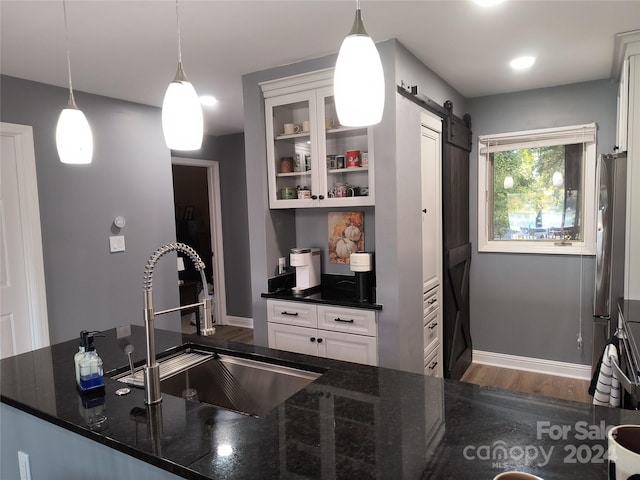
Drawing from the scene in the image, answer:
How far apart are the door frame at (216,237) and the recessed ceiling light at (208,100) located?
1.33 m

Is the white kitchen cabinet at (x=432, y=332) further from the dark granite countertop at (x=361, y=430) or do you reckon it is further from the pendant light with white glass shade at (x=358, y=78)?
the pendant light with white glass shade at (x=358, y=78)

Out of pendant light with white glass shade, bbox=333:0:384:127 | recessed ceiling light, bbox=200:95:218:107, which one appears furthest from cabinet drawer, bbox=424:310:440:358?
recessed ceiling light, bbox=200:95:218:107

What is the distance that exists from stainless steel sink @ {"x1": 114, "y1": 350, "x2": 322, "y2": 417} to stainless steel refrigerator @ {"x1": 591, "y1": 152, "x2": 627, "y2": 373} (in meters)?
2.04

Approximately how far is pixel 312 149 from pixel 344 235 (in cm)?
67

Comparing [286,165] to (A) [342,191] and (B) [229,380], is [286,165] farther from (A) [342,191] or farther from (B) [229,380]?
(B) [229,380]

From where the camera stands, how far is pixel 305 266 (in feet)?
9.81

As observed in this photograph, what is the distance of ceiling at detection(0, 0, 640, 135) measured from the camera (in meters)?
2.01

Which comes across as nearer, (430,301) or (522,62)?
(522,62)

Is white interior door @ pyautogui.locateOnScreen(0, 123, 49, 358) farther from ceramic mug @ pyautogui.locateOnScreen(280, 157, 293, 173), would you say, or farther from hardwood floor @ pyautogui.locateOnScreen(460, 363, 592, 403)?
hardwood floor @ pyautogui.locateOnScreen(460, 363, 592, 403)

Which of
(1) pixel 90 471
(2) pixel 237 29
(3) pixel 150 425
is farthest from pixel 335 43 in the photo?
(1) pixel 90 471

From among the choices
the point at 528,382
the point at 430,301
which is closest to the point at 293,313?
the point at 430,301

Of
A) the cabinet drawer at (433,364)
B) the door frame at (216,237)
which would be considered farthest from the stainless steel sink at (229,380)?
the door frame at (216,237)

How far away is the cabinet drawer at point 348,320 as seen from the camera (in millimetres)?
2598

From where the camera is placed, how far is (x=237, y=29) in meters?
2.23
